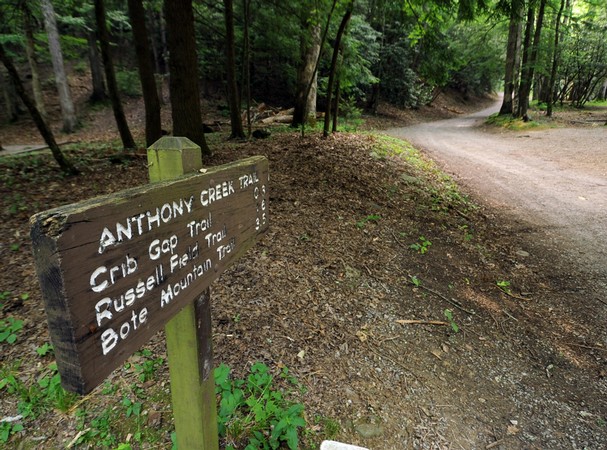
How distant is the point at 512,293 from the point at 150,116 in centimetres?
816

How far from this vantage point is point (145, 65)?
26.1 feet

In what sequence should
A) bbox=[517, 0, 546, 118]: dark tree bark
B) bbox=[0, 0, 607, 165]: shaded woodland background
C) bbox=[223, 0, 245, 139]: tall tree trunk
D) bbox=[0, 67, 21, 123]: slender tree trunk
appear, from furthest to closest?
1. bbox=[0, 67, 21, 123]: slender tree trunk
2. bbox=[517, 0, 546, 118]: dark tree bark
3. bbox=[223, 0, 245, 139]: tall tree trunk
4. bbox=[0, 0, 607, 165]: shaded woodland background

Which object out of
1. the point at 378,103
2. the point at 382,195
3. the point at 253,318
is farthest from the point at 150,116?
the point at 378,103

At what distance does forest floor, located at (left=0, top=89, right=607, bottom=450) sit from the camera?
2.46 m

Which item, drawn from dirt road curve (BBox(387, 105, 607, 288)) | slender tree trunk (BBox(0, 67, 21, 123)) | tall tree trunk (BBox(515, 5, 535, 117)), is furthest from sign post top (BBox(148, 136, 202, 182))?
slender tree trunk (BBox(0, 67, 21, 123))

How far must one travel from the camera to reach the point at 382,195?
633cm

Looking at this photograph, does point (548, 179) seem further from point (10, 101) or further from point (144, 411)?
point (10, 101)

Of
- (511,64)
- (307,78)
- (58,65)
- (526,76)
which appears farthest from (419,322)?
(511,64)

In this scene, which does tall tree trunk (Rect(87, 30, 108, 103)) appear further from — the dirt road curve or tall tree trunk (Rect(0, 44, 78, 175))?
the dirt road curve

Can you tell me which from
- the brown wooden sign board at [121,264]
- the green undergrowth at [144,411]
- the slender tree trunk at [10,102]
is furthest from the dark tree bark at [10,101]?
the brown wooden sign board at [121,264]

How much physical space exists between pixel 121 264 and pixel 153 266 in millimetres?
126

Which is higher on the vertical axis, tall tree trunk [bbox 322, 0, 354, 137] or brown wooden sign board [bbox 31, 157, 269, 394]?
tall tree trunk [bbox 322, 0, 354, 137]

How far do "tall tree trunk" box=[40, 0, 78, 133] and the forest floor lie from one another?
40.4 ft

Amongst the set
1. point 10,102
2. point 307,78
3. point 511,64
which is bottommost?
point 10,102
